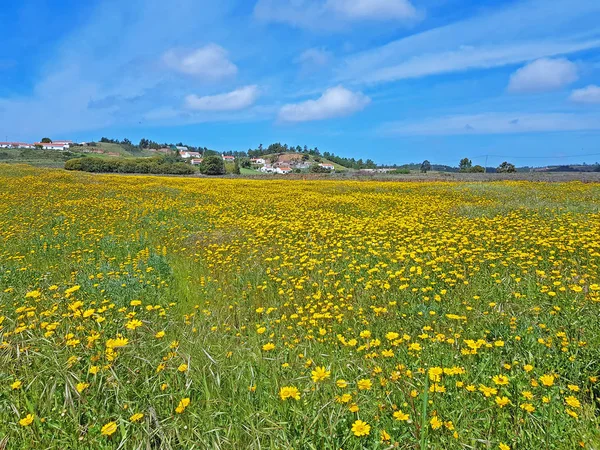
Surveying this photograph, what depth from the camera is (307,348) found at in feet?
11.8

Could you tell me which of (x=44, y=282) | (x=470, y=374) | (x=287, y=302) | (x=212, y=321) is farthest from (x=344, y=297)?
(x=44, y=282)

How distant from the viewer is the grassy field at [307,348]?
2211mm

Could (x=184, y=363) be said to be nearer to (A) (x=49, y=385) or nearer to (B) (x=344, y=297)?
(A) (x=49, y=385)

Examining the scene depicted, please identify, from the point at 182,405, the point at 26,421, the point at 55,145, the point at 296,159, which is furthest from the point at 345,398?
the point at 55,145

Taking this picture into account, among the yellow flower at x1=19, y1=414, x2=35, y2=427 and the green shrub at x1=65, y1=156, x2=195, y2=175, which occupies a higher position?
the green shrub at x1=65, y1=156, x2=195, y2=175

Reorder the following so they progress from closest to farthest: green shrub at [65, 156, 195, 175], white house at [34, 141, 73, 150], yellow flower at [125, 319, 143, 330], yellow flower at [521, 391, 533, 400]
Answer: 1. yellow flower at [521, 391, 533, 400]
2. yellow flower at [125, 319, 143, 330]
3. green shrub at [65, 156, 195, 175]
4. white house at [34, 141, 73, 150]

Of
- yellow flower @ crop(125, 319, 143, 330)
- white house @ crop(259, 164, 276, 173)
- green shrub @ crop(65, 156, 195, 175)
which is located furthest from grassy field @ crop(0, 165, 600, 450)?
white house @ crop(259, 164, 276, 173)

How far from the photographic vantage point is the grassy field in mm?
2211

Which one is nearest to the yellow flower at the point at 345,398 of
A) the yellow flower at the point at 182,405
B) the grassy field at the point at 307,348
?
the grassy field at the point at 307,348

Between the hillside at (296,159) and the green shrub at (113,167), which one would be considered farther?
the hillside at (296,159)

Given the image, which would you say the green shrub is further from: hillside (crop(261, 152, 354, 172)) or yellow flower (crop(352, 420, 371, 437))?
hillside (crop(261, 152, 354, 172))

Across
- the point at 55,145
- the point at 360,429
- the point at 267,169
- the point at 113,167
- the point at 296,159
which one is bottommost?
the point at 360,429

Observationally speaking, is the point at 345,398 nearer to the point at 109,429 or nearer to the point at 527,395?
the point at 527,395

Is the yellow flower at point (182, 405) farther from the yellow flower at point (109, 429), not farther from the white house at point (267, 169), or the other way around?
the white house at point (267, 169)
